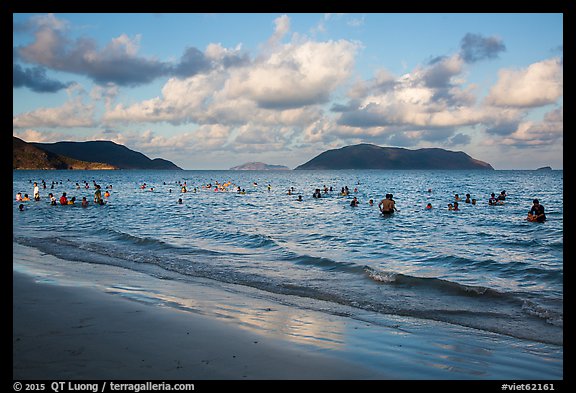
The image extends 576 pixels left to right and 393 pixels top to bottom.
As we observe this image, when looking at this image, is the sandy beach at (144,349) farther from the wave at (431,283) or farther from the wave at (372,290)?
the wave at (431,283)

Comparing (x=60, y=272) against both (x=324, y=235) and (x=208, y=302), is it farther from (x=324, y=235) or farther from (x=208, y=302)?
(x=324, y=235)

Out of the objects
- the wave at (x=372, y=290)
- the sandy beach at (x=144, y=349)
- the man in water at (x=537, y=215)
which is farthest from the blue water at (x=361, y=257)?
the sandy beach at (x=144, y=349)

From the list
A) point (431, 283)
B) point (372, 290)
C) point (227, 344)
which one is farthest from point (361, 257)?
point (227, 344)

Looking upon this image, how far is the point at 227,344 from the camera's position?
6.86 meters

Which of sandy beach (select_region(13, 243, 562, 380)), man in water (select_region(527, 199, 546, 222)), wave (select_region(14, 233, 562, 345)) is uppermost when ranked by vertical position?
man in water (select_region(527, 199, 546, 222))

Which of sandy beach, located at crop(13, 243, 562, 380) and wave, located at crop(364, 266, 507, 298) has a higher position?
sandy beach, located at crop(13, 243, 562, 380)

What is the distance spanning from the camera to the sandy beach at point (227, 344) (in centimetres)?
577

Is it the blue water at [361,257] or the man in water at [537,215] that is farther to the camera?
the man in water at [537,215]

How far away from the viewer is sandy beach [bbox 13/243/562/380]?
18.9 feet

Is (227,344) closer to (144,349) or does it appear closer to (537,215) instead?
(144,349)

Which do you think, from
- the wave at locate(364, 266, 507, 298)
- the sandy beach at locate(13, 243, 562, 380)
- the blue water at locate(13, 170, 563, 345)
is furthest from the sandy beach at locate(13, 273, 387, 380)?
the wave at locate(364, 266, 507, 298)

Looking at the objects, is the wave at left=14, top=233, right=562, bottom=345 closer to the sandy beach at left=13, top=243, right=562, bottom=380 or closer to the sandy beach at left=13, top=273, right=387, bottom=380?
the sandy beach at left=13, top=243, right=562, bottom=380

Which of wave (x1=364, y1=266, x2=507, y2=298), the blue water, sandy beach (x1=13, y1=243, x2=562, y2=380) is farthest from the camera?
wave (x1=364, y1=266, x2=507, y2=298)

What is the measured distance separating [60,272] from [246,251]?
8037 millimetres
